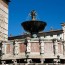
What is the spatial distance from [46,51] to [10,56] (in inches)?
90.9

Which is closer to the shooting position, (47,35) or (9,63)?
(9,63)

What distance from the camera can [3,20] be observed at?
109 feet

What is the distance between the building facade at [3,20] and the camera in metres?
32.6

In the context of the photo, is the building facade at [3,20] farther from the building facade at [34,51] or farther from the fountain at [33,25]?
the building facade at [34,51]

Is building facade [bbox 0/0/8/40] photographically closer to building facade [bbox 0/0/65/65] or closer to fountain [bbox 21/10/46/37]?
fountain [bbox 21/10/46/37]

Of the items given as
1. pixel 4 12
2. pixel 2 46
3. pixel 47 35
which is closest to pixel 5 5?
pixel 4 12

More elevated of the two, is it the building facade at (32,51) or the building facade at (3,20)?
the building facade at (3,20)

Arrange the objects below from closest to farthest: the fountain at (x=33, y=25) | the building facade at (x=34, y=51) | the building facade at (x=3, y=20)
→ the building facade at (x=34, y=51) < the fountain at (x=33, y=25) < the building facade at (x=3, y=20)

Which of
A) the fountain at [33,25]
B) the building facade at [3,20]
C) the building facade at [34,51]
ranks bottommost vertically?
the building facade at [34,51]

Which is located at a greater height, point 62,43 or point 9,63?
point 62,43

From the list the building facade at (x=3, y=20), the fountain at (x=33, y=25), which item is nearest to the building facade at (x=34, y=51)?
the fountain at (x=33, y=25)

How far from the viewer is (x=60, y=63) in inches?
567

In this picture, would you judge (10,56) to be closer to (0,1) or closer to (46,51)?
(46,51)

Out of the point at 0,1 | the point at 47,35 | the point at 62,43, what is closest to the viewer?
the point at 62,43
